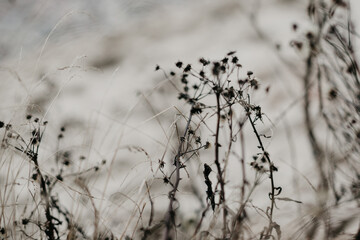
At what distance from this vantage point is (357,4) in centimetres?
312

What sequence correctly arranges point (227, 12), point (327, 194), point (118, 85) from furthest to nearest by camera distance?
point (227, 12) → point (118, 85) → point (327, 194)

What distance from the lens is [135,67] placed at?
3.61 m

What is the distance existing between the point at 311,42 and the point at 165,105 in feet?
3.61

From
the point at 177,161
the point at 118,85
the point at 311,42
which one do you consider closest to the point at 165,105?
the point at 118,85

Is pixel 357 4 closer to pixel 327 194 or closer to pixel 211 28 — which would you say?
pixel 211 28

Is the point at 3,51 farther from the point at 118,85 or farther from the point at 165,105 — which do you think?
the point at 165,105

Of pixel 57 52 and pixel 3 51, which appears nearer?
pixel 3 51

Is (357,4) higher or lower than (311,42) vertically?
higher

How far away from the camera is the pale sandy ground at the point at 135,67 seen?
274 cm

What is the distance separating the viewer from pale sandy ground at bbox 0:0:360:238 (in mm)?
2744

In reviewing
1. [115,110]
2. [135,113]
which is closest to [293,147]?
[135,113]

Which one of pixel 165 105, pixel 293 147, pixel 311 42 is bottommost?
pixel 293 147

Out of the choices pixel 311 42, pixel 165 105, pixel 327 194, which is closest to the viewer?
pixel 327 194

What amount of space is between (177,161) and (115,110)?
6.30ft
